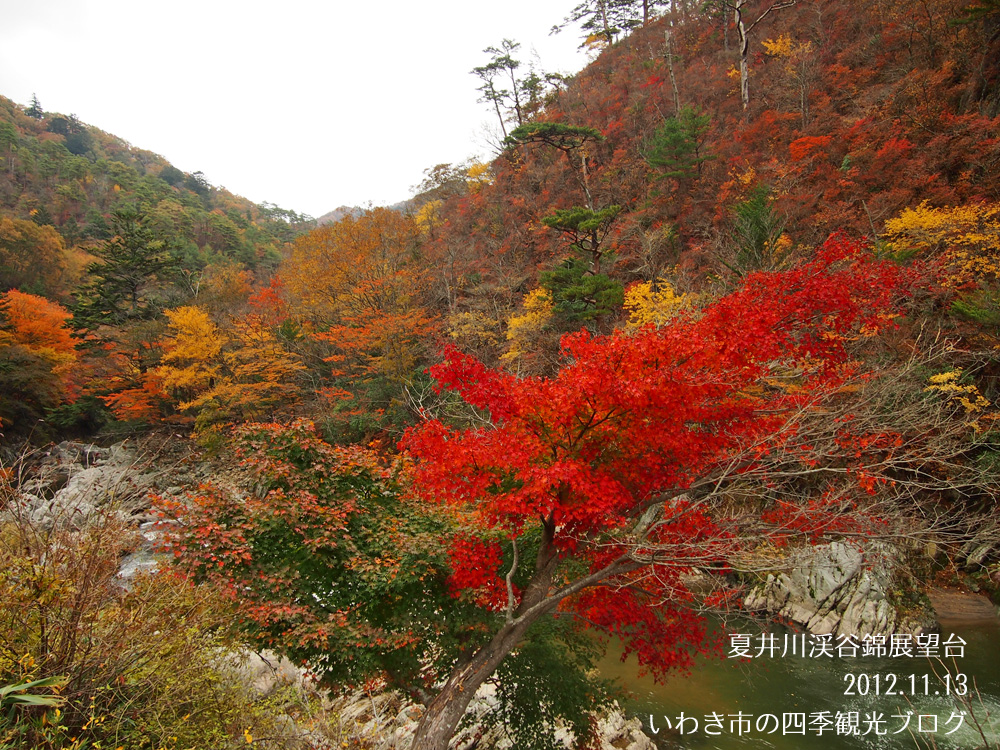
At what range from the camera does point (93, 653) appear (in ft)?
10.6

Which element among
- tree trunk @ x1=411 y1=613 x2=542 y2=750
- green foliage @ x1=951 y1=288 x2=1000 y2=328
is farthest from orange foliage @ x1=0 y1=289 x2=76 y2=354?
green foliage @ x1=951 y1=288 x2=1000 y2=328

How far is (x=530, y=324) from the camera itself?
1900 centimetres

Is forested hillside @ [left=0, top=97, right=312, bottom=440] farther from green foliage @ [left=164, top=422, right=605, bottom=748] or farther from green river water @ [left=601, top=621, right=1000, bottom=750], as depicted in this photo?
green river water @ [left=601, top=621, right=1000, bottom=750]

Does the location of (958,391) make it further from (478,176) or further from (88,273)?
(88,273)

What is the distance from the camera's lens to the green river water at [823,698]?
756 centimetres

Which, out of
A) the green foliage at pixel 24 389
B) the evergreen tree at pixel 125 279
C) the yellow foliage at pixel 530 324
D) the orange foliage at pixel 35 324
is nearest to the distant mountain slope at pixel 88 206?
the evergreen tree at pixel 125 279

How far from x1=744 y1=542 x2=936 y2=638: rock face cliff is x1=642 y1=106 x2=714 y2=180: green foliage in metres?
16.3

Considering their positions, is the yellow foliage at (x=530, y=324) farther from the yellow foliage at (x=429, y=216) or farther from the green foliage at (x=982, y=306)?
the yellow foliage at (x=429, y=216)

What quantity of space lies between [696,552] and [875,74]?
22.8 meters

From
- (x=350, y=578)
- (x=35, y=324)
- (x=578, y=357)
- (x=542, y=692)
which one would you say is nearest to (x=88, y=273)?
(x=35, y=324)

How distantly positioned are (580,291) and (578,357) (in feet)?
37.6

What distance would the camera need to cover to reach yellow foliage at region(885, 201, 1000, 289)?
1091 centimetres

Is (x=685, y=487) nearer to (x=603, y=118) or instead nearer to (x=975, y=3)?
(x=975, y=3)

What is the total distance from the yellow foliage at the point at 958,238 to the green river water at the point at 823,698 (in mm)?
7661
